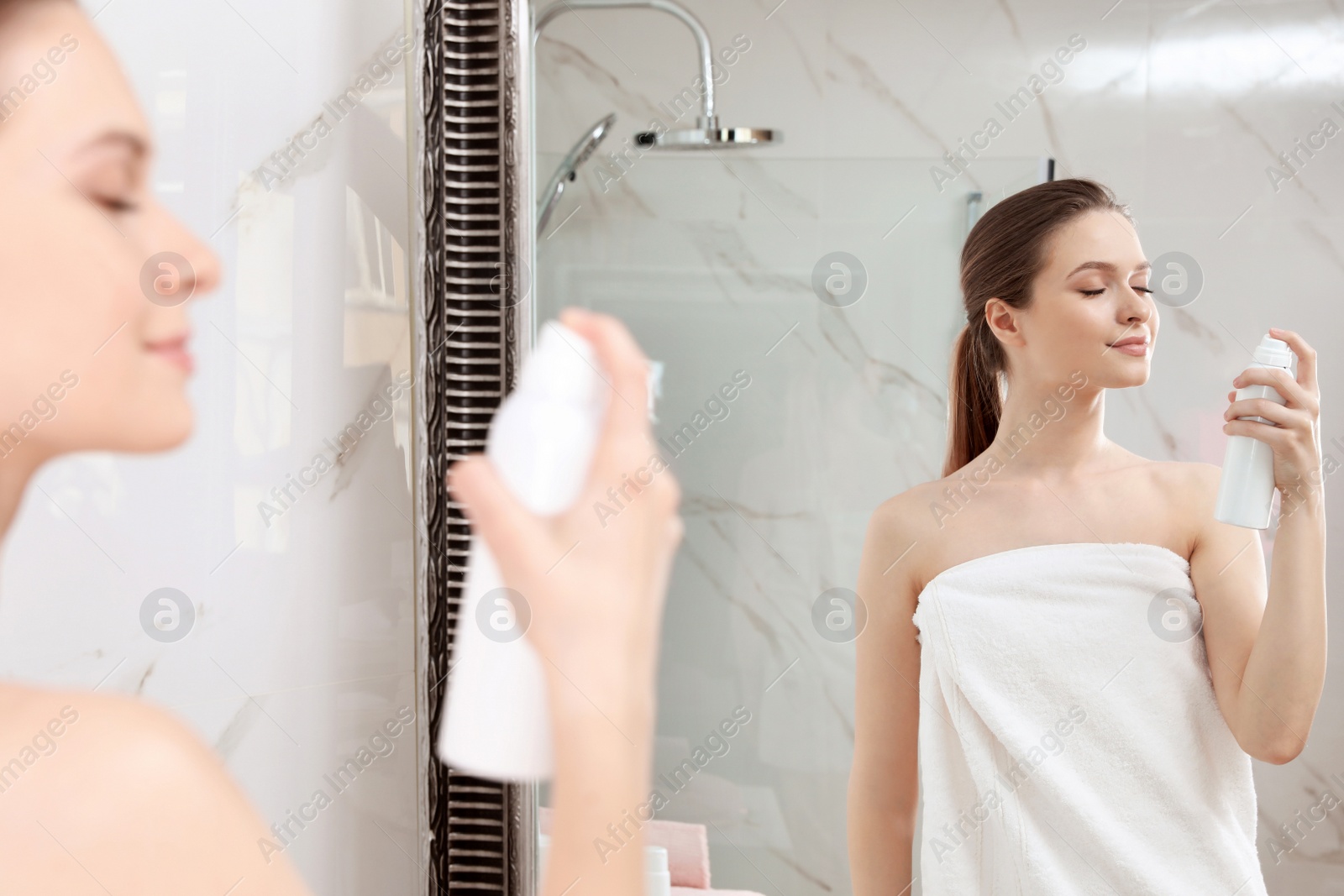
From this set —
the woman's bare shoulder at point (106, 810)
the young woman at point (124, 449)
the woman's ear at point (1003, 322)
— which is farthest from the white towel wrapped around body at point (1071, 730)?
the woman's bare shoulder at point (106, 810)

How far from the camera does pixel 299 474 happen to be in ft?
1.34

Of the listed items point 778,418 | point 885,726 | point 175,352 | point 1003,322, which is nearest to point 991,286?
point 1003,322

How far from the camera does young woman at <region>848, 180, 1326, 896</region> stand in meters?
0.46

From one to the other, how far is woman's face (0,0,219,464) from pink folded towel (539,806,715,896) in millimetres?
307

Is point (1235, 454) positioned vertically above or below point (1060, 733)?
above

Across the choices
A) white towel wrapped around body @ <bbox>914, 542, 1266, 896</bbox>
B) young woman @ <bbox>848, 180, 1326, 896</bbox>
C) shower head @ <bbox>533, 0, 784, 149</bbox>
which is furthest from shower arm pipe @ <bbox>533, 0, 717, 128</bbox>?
white towel wrapped around body @ <bbox>914, 542, 1266, 896</bbox>

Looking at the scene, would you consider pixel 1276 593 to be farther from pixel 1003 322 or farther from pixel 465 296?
pixel 465 296

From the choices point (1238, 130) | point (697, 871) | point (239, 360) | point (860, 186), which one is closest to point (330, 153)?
point (239, 360)

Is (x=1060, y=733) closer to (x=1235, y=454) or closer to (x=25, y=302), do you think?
(x=1235, y=454)

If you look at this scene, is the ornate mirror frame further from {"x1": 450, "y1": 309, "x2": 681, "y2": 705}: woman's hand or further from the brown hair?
the brown hair

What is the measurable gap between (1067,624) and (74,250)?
45 cm

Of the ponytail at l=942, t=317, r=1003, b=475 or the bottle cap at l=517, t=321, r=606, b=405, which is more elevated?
the ponytail at l=942, t=317, r=1003, b=475

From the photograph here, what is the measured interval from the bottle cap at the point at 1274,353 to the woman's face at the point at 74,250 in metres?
0.54

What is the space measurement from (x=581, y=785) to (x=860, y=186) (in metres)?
0.33
